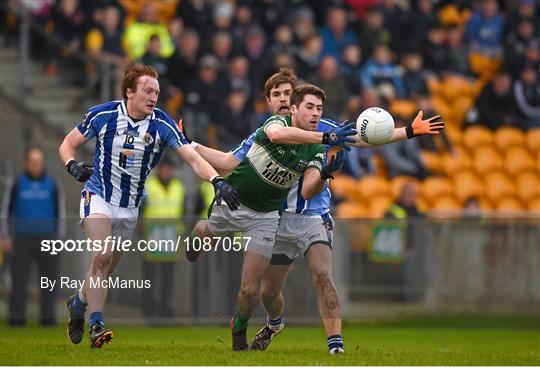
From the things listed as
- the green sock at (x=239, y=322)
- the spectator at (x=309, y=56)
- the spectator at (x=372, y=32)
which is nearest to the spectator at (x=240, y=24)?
the spectator at (x=309, y=56)

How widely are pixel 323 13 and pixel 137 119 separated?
11055 mm

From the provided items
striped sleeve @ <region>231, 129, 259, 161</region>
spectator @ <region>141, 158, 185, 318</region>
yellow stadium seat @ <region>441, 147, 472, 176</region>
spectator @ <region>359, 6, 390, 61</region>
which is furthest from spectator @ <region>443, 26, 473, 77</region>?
striped sleeve @ <region>231, 129, 259, 161</region>

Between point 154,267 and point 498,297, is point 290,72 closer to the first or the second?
point 154,267

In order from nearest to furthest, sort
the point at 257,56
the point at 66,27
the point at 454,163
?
the point at 66,27 < the point at 257,56 < the point at 454,163

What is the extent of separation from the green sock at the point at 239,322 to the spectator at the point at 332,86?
7959mm

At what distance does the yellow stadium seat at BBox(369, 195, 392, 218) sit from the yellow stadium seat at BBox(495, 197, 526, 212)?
240cm

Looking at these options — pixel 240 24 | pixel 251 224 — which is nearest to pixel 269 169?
pixel 251 224

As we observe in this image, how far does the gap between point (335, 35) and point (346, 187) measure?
11.4 feet

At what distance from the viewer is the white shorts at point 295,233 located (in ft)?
40.7

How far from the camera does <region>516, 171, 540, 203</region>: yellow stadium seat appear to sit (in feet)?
70.9

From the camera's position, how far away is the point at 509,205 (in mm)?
21469

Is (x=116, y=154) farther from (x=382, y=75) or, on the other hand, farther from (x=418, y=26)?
(x=418, y=26)

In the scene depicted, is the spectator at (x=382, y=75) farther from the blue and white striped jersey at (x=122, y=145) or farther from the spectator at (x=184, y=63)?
the blue and white striped jersey at (x=122, y=145)

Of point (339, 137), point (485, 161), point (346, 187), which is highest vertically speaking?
point (485, 161)
